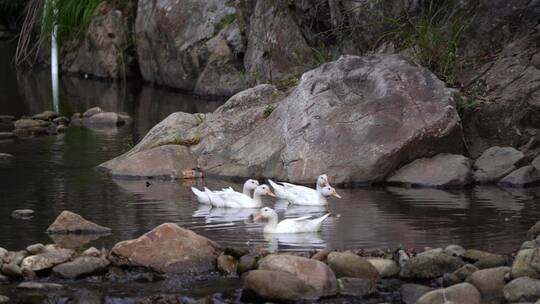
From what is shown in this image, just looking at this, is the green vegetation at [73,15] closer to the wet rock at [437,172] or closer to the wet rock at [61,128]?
the wet rock at [61,128]

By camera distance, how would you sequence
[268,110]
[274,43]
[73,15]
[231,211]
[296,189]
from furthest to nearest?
1. [73,15]
2. [274,43]
3. [268,110]
4. [296,189]
5. [231,211]

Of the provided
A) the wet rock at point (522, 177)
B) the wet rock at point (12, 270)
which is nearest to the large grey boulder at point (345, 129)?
the wet rock at point (522, 177)

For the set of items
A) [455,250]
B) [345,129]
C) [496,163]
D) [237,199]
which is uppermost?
[345,129]

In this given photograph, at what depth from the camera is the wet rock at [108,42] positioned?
33.7m

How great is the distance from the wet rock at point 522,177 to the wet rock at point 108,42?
20.1 meters

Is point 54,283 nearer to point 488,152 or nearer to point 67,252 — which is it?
point 67,252

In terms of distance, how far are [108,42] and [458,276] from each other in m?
25.4

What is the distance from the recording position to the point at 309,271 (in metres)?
9.46

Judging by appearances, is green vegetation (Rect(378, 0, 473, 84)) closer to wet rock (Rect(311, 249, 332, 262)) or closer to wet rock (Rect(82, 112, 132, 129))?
wet rock (Rect(82, 112, 132, 129))

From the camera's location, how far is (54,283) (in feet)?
31.6

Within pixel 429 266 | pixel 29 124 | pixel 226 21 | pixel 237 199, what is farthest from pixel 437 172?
pixel 226 21

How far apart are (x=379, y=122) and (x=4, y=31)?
34024 millimetres

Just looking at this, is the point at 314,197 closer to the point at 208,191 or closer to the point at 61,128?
the point at 208,191

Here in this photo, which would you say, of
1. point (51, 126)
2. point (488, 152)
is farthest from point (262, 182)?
point (51, 126)
